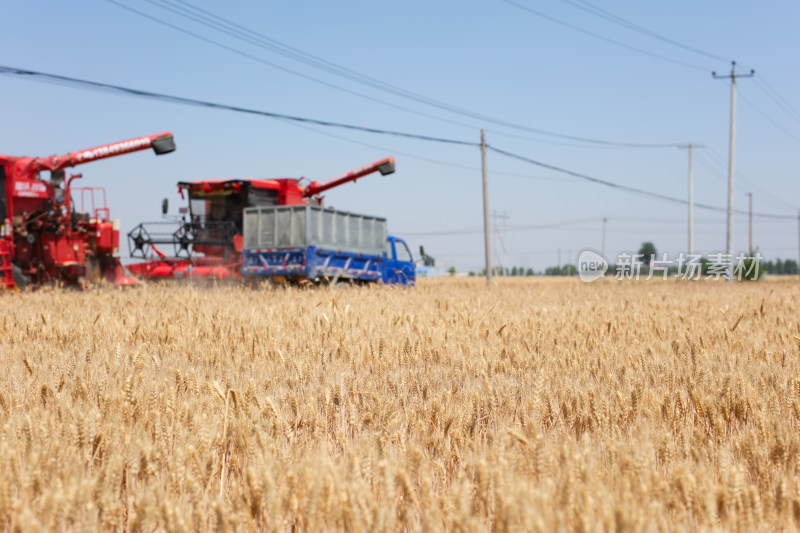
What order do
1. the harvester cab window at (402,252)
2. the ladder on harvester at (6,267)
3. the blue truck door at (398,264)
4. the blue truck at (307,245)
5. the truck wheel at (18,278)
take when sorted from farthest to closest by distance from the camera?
the harvester cab window at (402,252)
the blue truck door at (398,264)
the blue truck at (307,245)
the truck wheel at (18,278)
the ladder on harvester at (6,267)

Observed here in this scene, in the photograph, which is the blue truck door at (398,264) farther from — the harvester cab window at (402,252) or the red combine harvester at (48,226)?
the red combine harvester at (48,226)

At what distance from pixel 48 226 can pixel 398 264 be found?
9180mm

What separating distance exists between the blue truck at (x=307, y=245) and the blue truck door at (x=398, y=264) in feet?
2.45

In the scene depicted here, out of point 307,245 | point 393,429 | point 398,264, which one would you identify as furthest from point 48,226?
point 393,429

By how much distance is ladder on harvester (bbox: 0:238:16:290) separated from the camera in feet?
41.7

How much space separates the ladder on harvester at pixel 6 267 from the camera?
12711 mm

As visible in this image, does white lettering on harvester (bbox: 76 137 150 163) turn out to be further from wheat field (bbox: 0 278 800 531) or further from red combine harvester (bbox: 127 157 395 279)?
wheat field (bbox: 0 278 800 531)

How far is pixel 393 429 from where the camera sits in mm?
2713

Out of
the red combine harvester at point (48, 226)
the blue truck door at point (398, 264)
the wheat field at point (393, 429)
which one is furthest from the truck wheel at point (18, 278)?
the blue truck door at point (398, 264)

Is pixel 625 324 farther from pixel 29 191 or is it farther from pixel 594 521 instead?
pixel 29 191

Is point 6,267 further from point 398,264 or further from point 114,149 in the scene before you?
point 398,264

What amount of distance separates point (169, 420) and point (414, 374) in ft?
5.29

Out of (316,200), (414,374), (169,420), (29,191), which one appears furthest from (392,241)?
(169,420)

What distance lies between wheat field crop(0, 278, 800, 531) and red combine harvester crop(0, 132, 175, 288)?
901cm
